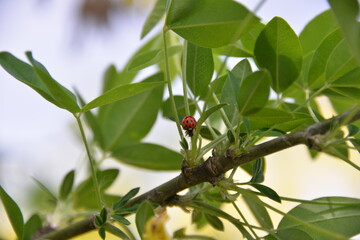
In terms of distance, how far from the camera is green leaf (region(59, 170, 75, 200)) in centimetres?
67

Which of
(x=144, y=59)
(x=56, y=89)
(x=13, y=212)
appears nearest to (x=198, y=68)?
(x=144, y=59)

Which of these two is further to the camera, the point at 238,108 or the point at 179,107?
the point at 179,107

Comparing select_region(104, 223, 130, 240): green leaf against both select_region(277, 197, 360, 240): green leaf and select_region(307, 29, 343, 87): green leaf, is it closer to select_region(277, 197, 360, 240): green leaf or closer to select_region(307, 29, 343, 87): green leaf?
select_region(277, 197, 360, 240): green leaf

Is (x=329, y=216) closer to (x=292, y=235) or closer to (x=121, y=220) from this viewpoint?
(x=292, y=235)

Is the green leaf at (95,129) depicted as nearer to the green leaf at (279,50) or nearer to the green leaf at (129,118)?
the green leaf at (129,118)

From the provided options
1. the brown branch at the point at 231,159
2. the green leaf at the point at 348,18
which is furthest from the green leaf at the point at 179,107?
the green leaf at the point at 348,18

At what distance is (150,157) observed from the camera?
2.35ft

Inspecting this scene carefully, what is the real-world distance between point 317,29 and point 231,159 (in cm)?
26

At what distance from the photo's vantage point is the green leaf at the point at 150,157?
2.30 feet

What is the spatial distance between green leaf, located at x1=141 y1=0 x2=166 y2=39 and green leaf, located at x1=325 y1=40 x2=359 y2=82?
0.22 metres

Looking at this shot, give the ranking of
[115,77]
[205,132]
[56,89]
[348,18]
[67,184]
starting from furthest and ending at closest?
1. [115,77]
2. [67,184]
3. [205,132]
4. [56,89]
5. [348,18]

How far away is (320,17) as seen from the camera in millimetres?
641

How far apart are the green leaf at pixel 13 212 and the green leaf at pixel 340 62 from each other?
1.22 feet

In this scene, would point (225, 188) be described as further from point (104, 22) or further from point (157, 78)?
point (104, 22)
